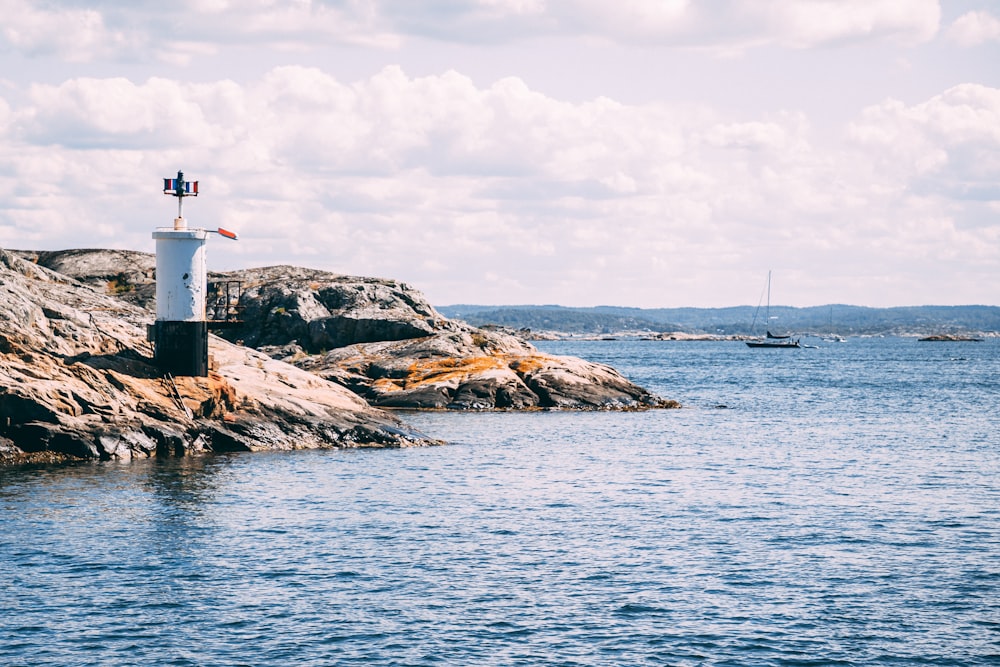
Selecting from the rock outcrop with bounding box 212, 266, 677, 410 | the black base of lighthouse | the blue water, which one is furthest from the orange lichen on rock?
the black base of lighthouse

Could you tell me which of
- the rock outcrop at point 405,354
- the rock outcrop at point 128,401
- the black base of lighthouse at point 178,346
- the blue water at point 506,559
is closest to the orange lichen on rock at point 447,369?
the rock outcrop at point 405,354

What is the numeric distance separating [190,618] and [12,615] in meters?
3.13

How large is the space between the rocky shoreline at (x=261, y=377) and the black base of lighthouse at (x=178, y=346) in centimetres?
50

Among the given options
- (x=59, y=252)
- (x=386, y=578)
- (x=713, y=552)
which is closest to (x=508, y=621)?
(x=386, y=578)

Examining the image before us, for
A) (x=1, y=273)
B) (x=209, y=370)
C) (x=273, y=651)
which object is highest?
(x=1, y=273)

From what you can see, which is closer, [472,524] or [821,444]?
[472,524]

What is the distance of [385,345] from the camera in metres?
72.8

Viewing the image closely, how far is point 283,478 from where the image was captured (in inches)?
1404

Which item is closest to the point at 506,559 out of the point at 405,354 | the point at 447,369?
the point at 447,369

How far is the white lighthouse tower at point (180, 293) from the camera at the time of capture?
1625 inches

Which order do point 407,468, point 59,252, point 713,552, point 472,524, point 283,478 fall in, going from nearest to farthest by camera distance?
point 713,552 < point 472,524 < point 283,478 < point 407,468 < point 59,252

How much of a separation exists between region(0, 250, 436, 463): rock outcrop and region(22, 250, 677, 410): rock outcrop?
15.9 meters

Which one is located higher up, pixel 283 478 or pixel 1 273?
pixel 1 273

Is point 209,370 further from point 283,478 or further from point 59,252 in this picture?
point 59,252
